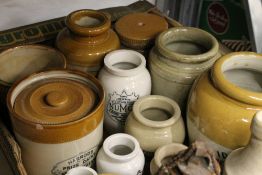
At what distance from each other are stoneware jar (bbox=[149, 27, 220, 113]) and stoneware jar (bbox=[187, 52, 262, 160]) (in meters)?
0.04

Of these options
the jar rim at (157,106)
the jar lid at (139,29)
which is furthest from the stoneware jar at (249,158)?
the jar lid at (139,29)

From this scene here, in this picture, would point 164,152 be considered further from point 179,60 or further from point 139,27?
point 139,27

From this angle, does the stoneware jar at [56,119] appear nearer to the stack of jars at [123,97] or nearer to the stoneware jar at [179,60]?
the stack of jars at [123,97]

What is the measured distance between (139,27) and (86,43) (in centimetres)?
12

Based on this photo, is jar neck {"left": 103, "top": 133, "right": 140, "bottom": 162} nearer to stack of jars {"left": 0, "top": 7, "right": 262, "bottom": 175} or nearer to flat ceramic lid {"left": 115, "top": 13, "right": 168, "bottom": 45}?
stack of jars {"left": 0, "top": 7, "right": 262, "bottom": 175}

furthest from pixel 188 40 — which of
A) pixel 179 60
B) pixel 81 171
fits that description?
pixel 81 171

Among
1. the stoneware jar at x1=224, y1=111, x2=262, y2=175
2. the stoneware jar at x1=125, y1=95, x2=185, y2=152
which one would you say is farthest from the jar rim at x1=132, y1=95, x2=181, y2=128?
the stoneware jar at x1=224, y1=111, x2=262, y2=175

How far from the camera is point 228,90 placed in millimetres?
493

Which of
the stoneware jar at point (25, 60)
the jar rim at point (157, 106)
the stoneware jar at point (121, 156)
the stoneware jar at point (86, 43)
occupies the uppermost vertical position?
the stoneware jar at point (86, 43)

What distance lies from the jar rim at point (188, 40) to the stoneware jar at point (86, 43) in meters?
0.09

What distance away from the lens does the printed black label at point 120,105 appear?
0.60 metres

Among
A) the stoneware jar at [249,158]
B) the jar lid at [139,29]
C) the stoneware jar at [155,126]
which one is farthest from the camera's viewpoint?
the jar lid at [139,29]

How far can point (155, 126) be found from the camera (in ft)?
1.77

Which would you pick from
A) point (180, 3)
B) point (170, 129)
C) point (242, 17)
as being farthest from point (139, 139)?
point (180, 3)
